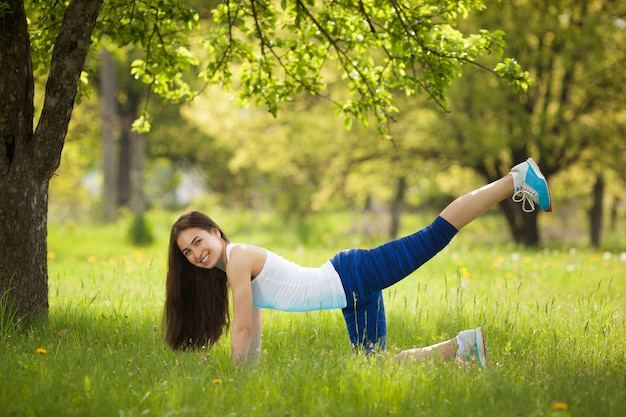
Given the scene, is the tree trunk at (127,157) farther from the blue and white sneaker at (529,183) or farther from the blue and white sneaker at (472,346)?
the blue and white sneaker at (472,346)

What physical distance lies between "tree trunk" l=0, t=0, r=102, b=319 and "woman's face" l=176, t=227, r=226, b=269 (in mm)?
1199

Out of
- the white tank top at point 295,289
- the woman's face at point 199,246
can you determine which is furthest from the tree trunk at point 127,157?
the white tank top at point 295,289

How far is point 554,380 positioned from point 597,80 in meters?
10.4

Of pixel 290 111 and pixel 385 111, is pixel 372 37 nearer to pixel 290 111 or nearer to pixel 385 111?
pixel 385 111

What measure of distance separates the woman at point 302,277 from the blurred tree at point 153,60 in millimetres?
1080

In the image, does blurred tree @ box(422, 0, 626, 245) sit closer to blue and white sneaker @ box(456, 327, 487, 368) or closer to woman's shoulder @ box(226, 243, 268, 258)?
blue and white sneaker @ box(456, 327, 487, 368)

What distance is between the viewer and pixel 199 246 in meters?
3.97

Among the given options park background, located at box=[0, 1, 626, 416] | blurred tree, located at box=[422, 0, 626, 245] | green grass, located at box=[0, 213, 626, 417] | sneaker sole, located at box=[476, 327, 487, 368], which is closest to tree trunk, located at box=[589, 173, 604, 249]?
park background, located at box=[0, 1, 626, 416]

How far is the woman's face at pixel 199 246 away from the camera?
3967 mm

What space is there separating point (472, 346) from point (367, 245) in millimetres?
7410

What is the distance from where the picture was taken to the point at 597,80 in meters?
12.2

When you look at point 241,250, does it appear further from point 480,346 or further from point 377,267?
point 480,346

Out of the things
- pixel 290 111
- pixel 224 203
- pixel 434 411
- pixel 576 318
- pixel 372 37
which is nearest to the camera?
pixel 434 411

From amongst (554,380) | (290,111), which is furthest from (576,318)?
(290,111)
